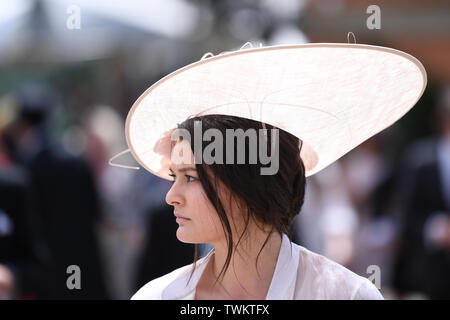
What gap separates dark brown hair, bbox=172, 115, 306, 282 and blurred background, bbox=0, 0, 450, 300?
1.78 ft

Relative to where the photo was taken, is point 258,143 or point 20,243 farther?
point 20,243

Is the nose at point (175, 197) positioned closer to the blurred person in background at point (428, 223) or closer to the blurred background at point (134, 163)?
the blurred background at point (134, 163)

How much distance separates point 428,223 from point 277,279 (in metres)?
3.03

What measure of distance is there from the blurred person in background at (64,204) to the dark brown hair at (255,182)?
9.20 feet

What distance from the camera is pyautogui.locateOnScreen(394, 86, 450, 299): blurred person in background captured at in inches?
192

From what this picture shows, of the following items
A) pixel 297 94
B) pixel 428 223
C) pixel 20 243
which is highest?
pixel 297 94

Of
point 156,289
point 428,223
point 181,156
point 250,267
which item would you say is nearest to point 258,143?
point 181,156

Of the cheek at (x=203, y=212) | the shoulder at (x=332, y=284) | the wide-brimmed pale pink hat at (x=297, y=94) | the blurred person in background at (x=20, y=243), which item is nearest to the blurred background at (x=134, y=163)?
the blurred person in background at (x=20, y=243)

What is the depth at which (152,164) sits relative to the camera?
2.34 metres

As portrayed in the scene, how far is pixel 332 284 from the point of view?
2.11 m

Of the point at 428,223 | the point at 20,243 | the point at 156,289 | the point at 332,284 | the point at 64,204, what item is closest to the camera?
the point at 332,284

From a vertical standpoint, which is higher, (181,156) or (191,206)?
(181,156)

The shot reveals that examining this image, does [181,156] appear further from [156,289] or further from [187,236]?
[156,289]

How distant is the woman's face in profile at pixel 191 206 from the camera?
213 centimetres
